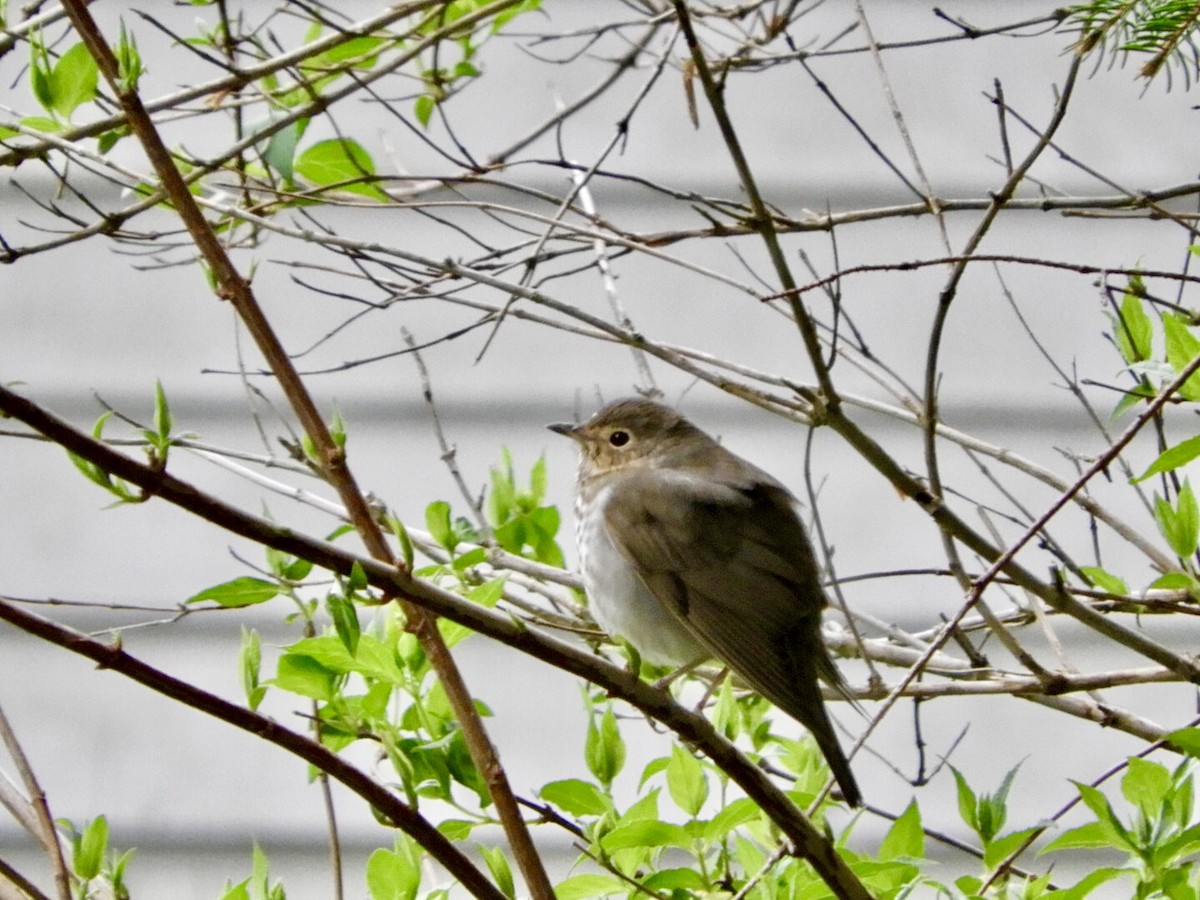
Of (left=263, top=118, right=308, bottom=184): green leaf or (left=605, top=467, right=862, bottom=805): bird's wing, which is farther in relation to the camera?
(left=605, top=467, right=862, bottom=805): bird's wing

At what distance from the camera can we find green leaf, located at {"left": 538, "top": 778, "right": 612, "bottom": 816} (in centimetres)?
157

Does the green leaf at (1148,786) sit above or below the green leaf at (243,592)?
below

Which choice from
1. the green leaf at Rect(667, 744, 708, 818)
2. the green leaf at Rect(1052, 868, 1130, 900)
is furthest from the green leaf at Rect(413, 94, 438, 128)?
the green leaf at Rect(1052, 868, 1130, 900)

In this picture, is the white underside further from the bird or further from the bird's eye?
the bird's eye

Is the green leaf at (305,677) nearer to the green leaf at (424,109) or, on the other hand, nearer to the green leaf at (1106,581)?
the green leaf at (1106,581)

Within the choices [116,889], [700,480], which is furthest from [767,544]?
[116,889]

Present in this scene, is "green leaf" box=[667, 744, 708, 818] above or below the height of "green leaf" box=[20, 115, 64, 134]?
below

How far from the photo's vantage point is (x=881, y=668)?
336 centimetres

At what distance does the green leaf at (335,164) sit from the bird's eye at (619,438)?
984 millimetres

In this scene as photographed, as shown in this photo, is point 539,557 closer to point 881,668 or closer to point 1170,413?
point 881,668

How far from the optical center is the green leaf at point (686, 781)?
161 cm

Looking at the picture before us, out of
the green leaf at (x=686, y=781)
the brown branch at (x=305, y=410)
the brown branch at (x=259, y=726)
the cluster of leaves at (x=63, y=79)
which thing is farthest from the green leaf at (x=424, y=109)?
the brown branch at (x=259, y=726)

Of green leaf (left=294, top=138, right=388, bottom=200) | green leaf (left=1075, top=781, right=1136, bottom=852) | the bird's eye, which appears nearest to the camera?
green leaf (left=1075, top=781, right=1136, bottom=852)

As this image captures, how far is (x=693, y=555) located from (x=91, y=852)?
1.56 m
